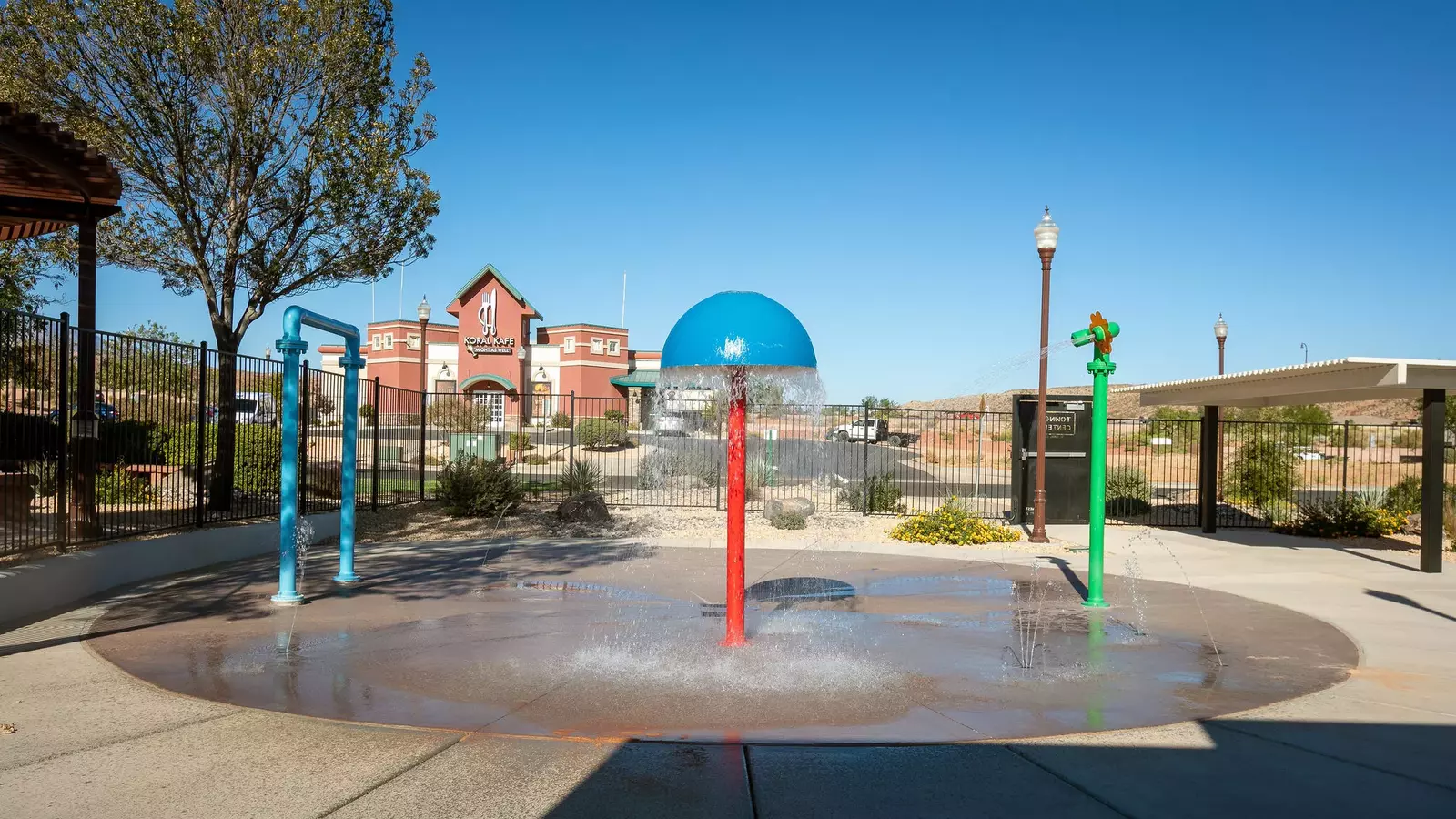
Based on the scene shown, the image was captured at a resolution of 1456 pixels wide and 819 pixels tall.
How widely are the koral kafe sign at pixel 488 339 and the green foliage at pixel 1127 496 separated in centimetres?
3946

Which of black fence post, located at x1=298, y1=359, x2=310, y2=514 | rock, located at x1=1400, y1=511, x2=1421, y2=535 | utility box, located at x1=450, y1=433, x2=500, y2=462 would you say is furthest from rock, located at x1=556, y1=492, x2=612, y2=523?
rock, located at x1=1400, y1=511, x2=1421, y2=535

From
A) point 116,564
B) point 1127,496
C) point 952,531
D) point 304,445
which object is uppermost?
point 304,445

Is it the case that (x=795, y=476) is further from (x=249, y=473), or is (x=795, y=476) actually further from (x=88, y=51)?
(x=88, y=51)

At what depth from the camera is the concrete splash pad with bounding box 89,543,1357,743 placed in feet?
19.3

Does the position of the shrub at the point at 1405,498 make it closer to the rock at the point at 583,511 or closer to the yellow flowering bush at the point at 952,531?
the yellow flowering bush at the point at 952,531

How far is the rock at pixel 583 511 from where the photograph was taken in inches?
660

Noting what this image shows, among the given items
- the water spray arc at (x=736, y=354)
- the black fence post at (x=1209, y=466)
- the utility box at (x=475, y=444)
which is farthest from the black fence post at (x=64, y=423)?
the black fence post at (x=1209, y=466)

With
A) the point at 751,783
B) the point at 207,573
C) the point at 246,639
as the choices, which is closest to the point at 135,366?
the point at 207,573

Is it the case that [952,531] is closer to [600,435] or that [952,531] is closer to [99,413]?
[99,413]

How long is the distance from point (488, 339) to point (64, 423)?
46539mm

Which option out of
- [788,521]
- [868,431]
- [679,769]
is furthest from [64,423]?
[868,431]

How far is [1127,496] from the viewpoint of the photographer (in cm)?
2112

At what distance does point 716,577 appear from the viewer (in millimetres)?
11742

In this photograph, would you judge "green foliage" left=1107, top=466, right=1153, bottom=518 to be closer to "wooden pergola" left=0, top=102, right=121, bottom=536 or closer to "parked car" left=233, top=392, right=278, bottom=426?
"parked car" left=233, top=392, right=278, bottom=426
